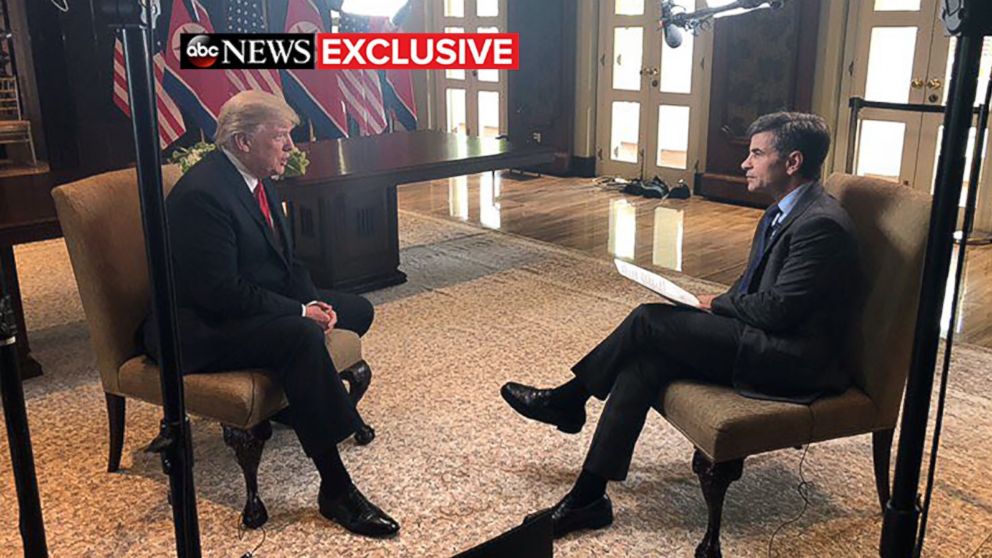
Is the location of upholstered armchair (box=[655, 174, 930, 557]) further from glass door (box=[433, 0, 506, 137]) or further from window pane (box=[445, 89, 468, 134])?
window pane (box=[445, 89, 468, 134])

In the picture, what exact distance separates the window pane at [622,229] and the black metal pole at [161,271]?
4.04 meters

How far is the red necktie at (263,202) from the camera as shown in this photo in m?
2.46

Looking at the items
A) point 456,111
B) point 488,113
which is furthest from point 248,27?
point 456,111

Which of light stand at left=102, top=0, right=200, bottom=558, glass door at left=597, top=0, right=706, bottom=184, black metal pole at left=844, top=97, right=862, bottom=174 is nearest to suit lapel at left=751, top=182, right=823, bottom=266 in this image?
light stand at left=102, top=0, right=200, bottom=558

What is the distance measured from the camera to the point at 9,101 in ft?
21.2

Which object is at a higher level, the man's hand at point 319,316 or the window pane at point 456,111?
the window pane at point 456,111

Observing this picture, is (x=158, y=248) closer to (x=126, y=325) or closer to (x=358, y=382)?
(x=126, y=325)

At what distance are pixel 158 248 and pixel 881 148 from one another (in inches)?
228

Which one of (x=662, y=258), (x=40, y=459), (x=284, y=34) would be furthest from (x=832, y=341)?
(x=284, y=34)

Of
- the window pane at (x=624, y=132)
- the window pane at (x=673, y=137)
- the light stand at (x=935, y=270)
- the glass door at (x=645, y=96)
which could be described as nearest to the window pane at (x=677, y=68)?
the glass door at (x=645, y=96)

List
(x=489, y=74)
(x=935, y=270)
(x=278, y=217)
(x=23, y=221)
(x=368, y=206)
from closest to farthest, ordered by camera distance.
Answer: (x=935, y=270), (x=278, y=217), (x=23, y=221), (x=368, y=206), (x=489, y=74)

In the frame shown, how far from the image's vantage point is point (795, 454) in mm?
2635

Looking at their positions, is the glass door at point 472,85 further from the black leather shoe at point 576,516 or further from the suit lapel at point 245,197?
the black leather shoe at point 576,516

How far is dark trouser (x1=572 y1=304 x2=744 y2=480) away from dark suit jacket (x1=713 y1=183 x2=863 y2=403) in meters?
0.05
